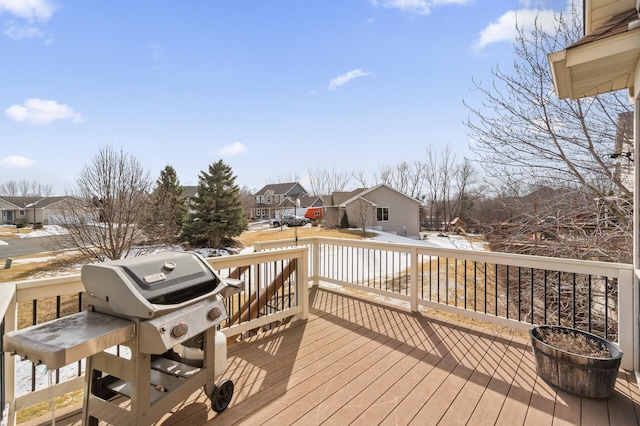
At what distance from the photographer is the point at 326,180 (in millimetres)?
40719

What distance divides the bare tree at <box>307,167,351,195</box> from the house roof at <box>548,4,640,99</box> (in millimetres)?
35492

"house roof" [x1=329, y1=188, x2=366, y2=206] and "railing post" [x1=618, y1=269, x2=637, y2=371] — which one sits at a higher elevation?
"house roof" [x1=329, y1=188, x2=366, y2=206]

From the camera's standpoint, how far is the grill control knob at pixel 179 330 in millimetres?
1625

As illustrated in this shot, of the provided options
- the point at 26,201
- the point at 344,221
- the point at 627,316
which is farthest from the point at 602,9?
the point at 26,201

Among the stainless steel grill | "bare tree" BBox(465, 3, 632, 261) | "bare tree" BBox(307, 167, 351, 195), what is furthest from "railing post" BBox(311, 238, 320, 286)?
"bare tree" BBox(307, 167, 351, 195)

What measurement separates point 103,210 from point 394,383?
1011 cm

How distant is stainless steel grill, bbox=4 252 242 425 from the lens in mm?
1337

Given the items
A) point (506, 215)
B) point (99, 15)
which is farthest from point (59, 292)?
point (506, 215)

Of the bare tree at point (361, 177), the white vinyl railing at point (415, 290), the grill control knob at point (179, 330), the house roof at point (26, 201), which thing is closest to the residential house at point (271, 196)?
the bare tree at point (361, 177)

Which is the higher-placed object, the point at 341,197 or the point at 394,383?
the point at 341,197

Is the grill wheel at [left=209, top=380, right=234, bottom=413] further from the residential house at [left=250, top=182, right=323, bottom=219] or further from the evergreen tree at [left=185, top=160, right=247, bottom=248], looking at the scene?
the residential house at [left=250, top=182, right=323, bottom=219]

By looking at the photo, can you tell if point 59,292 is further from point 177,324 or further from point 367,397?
point 367,397

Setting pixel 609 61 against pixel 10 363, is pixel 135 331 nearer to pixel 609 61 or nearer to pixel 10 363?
pixel 10 363

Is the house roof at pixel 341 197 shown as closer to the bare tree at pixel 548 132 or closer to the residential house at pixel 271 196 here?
the residential house at pixel 271 196
